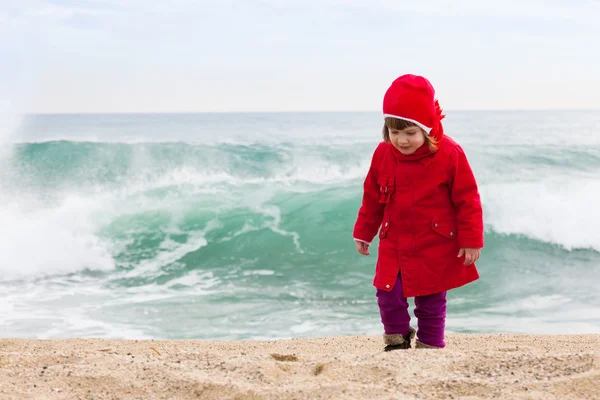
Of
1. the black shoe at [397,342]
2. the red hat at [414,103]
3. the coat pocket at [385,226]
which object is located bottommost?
the black shoe at [397,342]

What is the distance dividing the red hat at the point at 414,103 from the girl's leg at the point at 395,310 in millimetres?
796

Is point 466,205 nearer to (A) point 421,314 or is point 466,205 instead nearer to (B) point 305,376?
(A) point 421,314

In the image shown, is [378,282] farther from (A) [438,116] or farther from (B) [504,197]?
(B) [504,197]

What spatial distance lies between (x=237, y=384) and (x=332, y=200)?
10274 millimetres

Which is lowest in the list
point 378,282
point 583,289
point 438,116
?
point 583,289

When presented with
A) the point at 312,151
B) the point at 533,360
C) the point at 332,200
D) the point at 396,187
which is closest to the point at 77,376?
the point at 396,187

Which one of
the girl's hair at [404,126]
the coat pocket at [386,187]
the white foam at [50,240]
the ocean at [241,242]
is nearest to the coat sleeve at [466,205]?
the girl's hair at [404,126]

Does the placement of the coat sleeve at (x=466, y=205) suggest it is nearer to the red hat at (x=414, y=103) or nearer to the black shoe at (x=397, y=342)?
the red hat at (x=414, y=103)

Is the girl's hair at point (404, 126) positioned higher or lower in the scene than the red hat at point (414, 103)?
lower

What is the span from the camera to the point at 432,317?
3193 millimetres

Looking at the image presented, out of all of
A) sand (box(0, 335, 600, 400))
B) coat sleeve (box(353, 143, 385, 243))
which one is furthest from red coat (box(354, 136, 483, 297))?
sand (box(0, 335, 600, 400))

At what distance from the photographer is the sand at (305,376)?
232 centimetres

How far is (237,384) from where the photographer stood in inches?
96.1

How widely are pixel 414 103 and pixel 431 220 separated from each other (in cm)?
59
